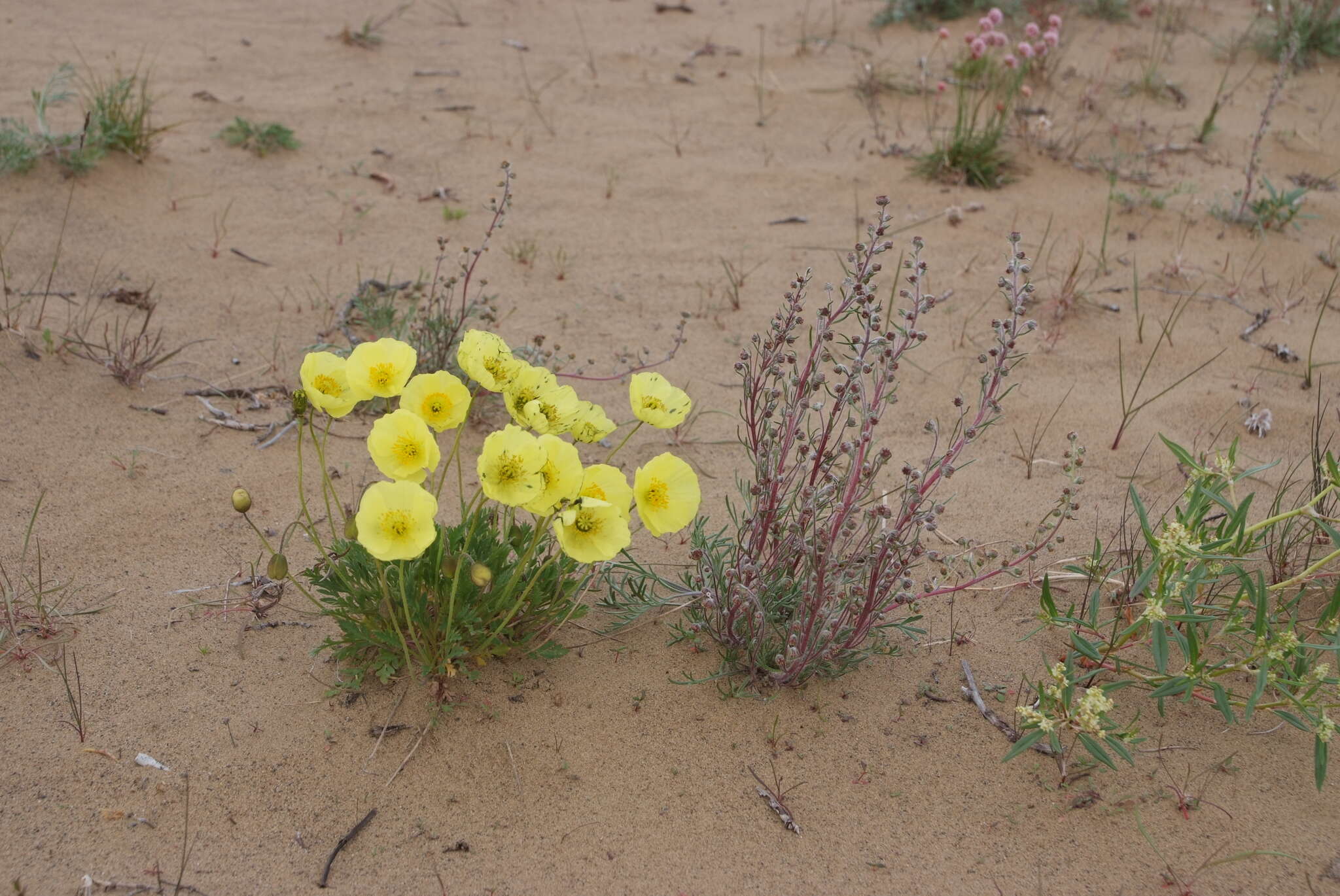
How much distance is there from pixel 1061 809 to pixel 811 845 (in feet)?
1.69

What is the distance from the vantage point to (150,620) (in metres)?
2.41

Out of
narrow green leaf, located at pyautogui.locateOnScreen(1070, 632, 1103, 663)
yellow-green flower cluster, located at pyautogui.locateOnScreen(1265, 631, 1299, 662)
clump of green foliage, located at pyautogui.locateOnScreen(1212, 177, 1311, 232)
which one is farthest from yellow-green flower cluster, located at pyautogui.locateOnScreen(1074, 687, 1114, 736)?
clump of green foliage, located at pyautogui.locateOnScreen(1212, 177, 1311, 232)

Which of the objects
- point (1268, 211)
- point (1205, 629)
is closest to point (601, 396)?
point (1205, 629)

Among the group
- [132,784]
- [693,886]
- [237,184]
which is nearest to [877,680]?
[693,886]

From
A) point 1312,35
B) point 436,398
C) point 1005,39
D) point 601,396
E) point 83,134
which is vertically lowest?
point 601,396

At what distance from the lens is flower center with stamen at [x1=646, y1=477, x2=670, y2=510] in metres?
2.00

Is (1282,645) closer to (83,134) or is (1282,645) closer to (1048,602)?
(1048,602)

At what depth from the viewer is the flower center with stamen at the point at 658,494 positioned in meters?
2.00

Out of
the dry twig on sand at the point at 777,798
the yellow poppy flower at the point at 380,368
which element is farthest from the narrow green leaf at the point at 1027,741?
the yellow poppy flower at the point at 380,368

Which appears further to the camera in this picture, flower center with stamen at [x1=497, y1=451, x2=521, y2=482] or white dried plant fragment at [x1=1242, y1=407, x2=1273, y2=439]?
white dried plant fragment at [x1=1242, y1=407, x2=1273, y2=439]

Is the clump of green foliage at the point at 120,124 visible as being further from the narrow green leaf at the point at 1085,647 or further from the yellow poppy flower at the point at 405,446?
the narrow green leaf at the point at 1085,647

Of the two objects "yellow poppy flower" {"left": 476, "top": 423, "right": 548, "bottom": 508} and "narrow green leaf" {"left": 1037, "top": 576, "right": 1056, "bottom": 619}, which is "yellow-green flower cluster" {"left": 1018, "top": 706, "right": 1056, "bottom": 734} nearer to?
"narrow green leaf" {"left": 1037, "top": 576, "right": 1056, "bottom": 619}

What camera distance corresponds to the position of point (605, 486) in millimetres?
1983

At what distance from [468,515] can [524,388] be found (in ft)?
1.51
